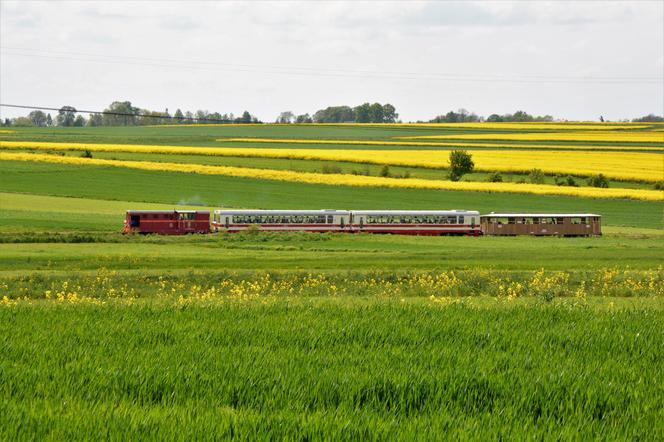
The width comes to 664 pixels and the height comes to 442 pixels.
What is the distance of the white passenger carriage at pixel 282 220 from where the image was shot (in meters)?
72.0

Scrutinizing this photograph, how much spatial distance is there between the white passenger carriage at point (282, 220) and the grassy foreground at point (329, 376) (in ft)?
171

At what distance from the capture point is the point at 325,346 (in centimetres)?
1609

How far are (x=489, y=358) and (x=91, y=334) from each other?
6.92m

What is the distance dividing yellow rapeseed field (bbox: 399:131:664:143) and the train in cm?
7489

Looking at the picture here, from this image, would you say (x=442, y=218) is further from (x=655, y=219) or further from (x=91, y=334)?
(x=91, y=334)

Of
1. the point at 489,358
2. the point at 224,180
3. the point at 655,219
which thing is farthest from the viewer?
the point at 224,180

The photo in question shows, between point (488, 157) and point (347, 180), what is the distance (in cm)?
2760

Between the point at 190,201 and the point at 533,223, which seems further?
the point at 190,201

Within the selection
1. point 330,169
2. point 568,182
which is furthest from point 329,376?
point 330,169

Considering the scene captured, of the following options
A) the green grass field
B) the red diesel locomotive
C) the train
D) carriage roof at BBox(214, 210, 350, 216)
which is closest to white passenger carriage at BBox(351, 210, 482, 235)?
the train

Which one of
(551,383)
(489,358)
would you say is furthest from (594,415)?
(489,358)

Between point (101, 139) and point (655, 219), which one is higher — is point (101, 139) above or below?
above

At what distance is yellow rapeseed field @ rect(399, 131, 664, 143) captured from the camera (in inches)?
5920

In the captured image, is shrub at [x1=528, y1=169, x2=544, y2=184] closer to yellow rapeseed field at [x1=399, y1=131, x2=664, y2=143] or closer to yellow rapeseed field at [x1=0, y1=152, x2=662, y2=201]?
yellow rapeseed field at [x1=0, y1=152, x2=662, y2=201]
